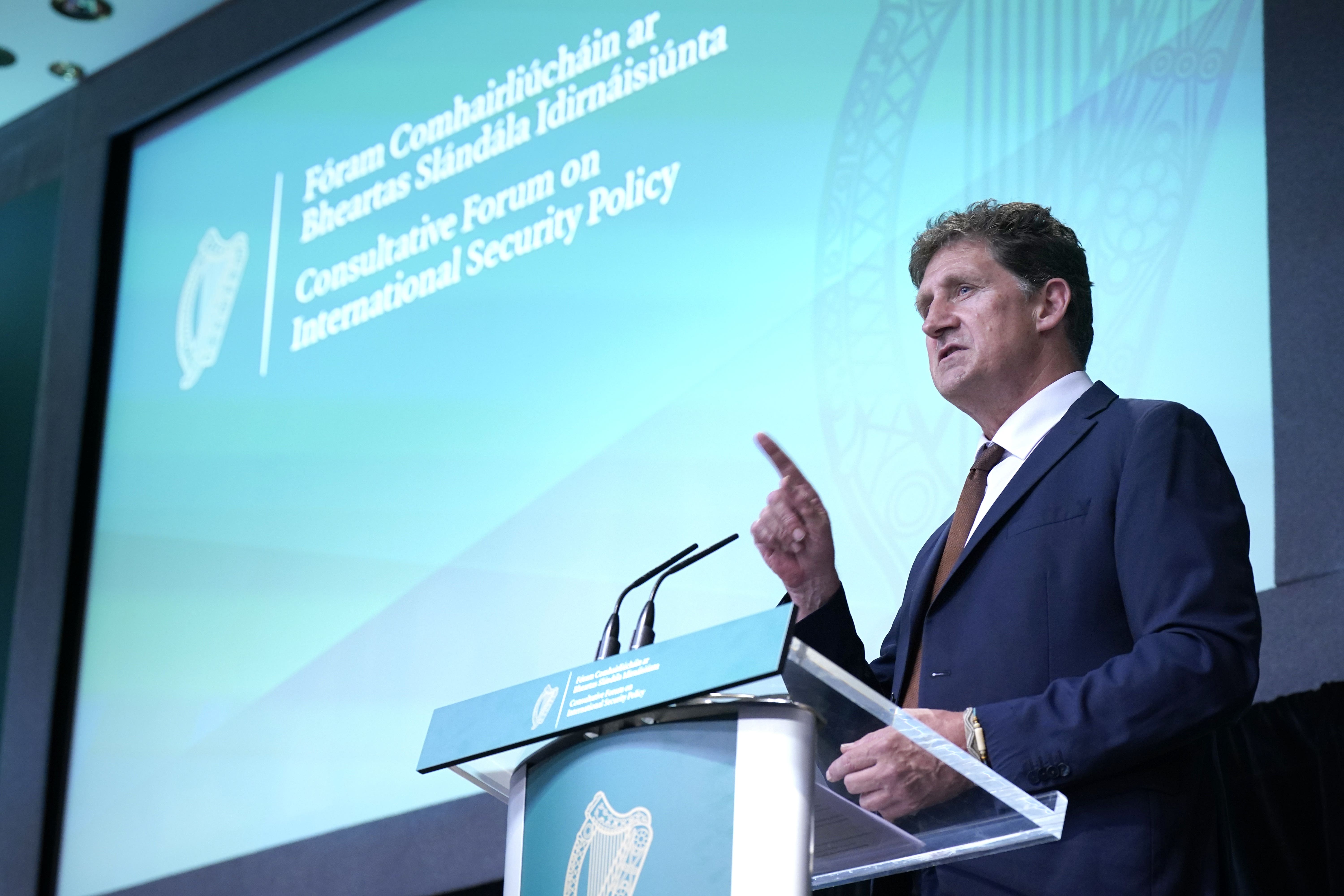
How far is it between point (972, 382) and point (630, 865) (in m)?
0.99

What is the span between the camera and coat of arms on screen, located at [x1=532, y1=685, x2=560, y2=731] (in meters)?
1.50

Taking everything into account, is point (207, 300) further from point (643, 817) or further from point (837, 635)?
point (643, 817)

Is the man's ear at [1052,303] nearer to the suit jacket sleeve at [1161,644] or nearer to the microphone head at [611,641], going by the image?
the suit jacket sleeve at [1161,644]

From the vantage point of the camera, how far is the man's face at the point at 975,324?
2133 mm

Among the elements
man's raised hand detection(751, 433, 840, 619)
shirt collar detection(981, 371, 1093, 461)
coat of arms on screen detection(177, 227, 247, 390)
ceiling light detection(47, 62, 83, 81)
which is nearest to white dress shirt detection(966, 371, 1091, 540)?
shirt collar detection(981, 371, 1093, 461)

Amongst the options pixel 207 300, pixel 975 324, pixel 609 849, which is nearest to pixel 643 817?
pixel 609 849

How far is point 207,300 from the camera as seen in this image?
210 inches

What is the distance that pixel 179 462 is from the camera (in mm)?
5168

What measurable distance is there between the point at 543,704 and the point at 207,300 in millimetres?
4172

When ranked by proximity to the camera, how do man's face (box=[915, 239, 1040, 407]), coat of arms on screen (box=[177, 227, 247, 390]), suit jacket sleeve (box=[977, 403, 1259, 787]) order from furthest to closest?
coat of arms on screen (box=[177, 227, 247, 390]) → man's face (box=[915, 239, 1040, 407]) → suit jacket sleeve (box=[977, 403, 1259, 787])

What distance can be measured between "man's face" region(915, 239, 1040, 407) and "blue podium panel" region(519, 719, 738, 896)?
89cm

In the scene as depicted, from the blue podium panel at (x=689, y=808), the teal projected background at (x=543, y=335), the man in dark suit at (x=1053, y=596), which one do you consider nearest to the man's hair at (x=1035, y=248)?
the man in dark suit at (x=1053, y=596)

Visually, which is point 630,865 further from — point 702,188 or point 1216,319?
point 702,188

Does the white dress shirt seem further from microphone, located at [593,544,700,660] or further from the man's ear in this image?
microphone, located at [593,544,700,660]
